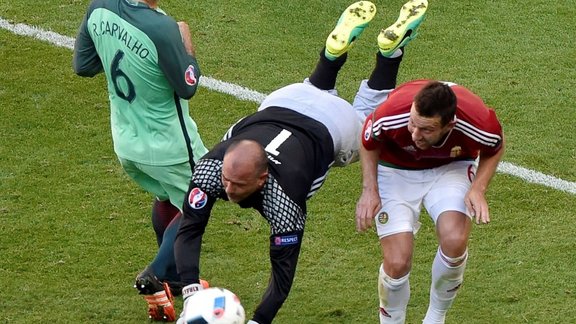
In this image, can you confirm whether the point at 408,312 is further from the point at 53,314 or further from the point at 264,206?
the point at 53,314

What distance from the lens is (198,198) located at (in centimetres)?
573

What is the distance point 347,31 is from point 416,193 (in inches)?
53.6

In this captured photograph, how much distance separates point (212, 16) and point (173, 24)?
14.1 ft

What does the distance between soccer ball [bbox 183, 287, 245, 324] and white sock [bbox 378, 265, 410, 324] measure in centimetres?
114

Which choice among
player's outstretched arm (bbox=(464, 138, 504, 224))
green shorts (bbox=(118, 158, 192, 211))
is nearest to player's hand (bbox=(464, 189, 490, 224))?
player's outstretched arm (bbox=(464, 138, 504, 224))

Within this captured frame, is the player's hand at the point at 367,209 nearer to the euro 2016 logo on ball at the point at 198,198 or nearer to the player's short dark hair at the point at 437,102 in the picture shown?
the player's short dark hair at the point at 437,102

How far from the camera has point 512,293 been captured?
7.04 m

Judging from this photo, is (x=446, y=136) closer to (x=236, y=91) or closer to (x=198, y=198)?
(x=198, y=198)

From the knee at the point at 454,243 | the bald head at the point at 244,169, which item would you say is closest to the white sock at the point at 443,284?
the knee at the point at 454,243

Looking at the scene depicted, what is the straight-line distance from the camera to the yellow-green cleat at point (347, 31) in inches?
290

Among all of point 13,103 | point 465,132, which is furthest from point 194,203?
point 13,103

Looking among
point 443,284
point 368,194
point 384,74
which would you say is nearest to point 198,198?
point 368,194

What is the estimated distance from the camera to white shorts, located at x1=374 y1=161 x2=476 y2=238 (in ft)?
20.9

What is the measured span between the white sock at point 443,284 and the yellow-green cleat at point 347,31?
157cm
